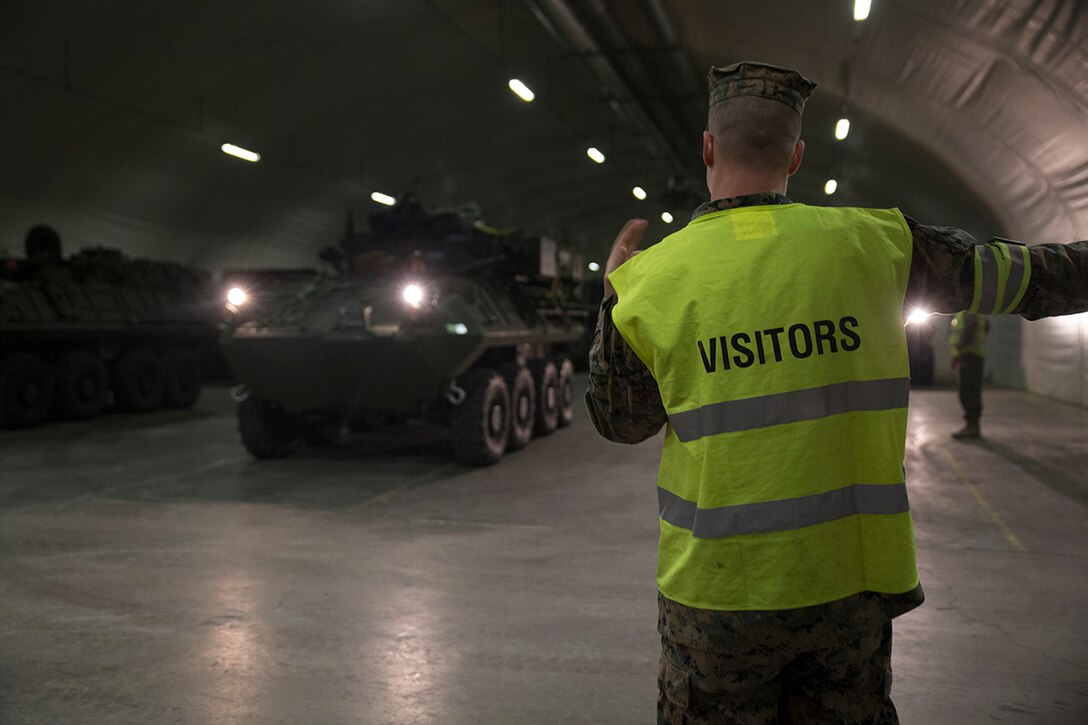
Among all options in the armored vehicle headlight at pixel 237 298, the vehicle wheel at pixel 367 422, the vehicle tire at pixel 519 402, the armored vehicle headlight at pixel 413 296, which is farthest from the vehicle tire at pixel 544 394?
the armored vehicle headlight at pixel 237 298

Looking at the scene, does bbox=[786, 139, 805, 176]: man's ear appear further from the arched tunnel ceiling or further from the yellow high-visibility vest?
the arched tunnel ceiling

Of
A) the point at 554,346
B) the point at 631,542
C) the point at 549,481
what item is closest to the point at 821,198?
the point at 554,346

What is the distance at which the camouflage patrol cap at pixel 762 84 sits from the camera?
171 centimetres

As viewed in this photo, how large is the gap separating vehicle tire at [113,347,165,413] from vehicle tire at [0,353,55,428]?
4.18 feet

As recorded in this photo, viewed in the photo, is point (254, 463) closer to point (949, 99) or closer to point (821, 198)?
point (949, 99)

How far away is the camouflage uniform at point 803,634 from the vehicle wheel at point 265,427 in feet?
24.8

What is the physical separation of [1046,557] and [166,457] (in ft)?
24.4

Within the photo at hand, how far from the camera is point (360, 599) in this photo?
4.61 metres

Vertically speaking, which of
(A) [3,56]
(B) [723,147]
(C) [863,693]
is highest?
(A) [3,56]

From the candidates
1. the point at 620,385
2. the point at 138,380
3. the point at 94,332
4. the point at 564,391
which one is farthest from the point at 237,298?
the point at 620,385

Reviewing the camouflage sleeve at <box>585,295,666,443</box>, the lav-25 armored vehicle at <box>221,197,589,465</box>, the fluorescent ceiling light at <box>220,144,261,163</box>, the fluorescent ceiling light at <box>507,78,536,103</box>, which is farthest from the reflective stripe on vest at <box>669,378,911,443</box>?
the fluorescent ceiling light at <box>220,144,261,163</box>

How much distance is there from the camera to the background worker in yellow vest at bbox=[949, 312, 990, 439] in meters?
10.5

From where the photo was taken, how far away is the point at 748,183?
1.72m

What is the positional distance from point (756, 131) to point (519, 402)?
8032mm
